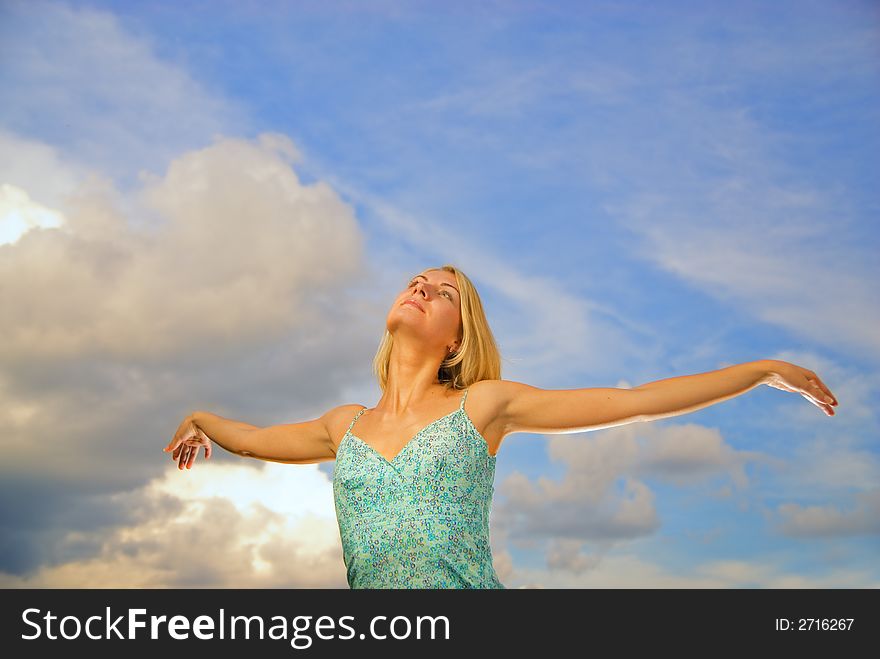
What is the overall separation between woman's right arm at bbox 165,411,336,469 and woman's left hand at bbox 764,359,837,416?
2.41 meters

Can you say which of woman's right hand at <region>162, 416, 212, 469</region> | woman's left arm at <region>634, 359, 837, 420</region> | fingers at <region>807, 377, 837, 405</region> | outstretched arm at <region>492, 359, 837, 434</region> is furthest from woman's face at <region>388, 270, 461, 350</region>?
fingers at <region>807, 377, 837, 405</region>

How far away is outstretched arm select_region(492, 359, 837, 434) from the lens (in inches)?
157

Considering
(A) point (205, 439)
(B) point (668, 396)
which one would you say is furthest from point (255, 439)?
(B) point (668, 396)

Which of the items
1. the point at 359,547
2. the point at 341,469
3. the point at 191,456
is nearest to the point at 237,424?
the point at 191,456

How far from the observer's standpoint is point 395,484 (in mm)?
4234

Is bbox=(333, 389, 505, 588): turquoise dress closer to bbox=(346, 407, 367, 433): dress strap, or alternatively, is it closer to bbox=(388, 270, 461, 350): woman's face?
bbox=(346, 407, 367, 433): dress strap

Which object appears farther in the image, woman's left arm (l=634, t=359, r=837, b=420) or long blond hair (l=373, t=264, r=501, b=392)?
long blond hair (l=373, t=264, r=501, b=392)

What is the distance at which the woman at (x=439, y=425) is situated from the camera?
4.04m

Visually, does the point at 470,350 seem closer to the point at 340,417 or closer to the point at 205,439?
the point at 340,417

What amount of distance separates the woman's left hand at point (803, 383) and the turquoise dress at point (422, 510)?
1.44 metres

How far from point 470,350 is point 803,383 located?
5.68 ft
